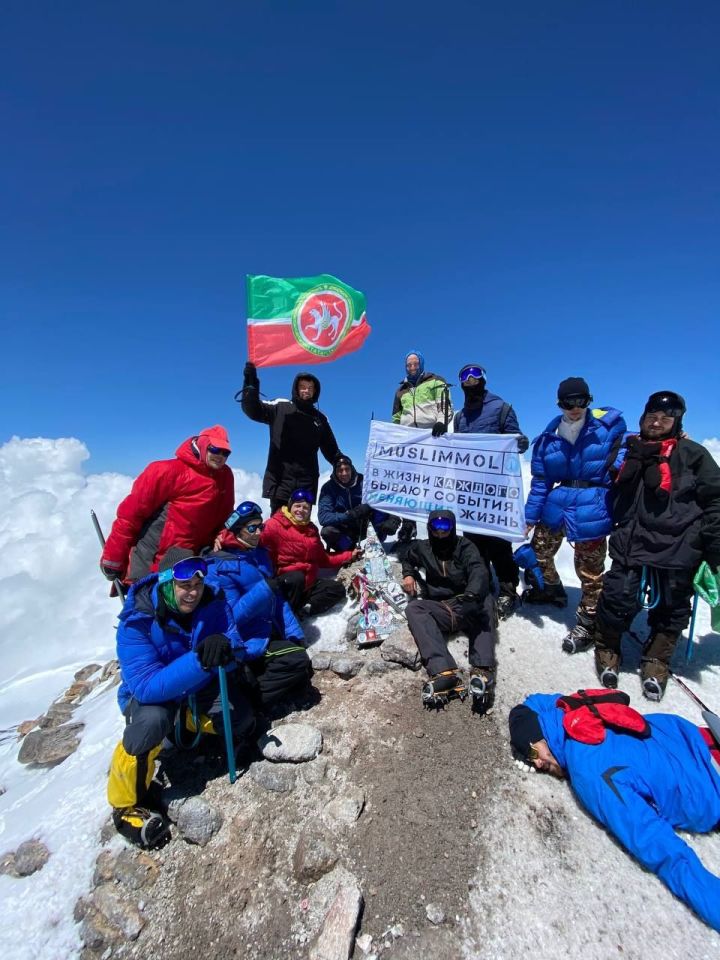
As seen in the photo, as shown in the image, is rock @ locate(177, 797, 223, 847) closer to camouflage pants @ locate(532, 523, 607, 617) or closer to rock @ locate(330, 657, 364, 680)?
rock @ locate(330, 657, 364, 680)

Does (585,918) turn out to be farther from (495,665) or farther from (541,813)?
(495,665)

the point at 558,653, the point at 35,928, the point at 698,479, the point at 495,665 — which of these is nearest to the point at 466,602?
the point at 495,665

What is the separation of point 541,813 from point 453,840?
95 cm

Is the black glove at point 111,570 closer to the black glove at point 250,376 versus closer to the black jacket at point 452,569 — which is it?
the black glove at point 250,376

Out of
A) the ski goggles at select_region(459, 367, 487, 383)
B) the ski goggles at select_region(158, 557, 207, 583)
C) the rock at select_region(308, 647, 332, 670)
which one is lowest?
the rock at select_region(308, 647, 332, 670)

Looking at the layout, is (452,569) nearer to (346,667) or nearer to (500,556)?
(500,556)

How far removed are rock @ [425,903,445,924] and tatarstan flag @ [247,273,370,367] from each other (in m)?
7.48

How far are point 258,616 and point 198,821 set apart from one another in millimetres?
2102

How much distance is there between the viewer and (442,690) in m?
5.14

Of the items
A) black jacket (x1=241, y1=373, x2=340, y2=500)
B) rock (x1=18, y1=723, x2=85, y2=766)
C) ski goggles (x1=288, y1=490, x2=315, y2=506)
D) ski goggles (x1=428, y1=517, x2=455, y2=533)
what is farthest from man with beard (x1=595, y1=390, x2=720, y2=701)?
rock (x1=18, y1=723, x2=85, y2=766)

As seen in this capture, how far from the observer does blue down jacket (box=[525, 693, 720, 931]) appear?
10.3 feet

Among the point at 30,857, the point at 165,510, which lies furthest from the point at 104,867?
the point at 165,510

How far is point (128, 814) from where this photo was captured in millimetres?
4133

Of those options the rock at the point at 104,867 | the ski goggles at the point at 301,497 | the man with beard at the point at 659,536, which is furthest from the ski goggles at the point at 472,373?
the rock at the point at 104,867
